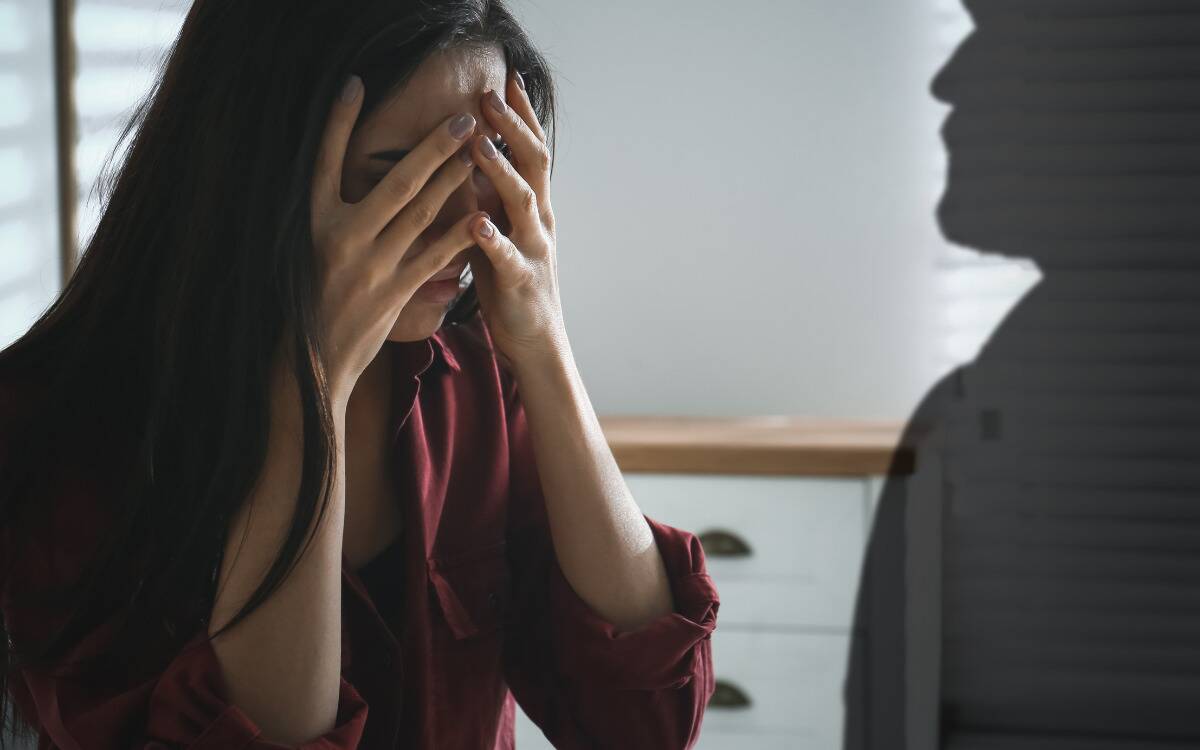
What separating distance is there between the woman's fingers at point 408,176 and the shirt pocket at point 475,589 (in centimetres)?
27

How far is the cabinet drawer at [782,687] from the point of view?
1.81m

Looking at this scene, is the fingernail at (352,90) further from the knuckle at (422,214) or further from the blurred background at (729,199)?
the blurred background at (729,199)

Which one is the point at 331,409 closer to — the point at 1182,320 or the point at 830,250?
the point at 830,250

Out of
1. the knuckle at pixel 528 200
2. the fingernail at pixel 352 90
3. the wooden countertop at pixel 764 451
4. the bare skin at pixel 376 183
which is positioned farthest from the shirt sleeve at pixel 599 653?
the wooden countertop at pixel 764 451

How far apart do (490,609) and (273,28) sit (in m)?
0.46

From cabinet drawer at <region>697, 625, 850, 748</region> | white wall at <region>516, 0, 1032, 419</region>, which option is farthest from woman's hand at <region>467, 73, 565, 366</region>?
white wall at <region>516, 0, 1032, 419</region>

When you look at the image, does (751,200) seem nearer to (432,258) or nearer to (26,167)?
(26,167)

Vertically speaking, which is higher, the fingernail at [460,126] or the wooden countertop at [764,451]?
the fingernail at [460,126]

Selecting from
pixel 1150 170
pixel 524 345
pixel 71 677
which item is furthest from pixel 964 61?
pixel 71 677

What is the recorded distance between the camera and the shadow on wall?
206cm

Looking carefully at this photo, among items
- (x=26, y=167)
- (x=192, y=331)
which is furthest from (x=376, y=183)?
(x=26, y=167)

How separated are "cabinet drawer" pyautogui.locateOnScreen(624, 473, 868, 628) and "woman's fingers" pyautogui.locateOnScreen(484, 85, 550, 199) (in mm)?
1036

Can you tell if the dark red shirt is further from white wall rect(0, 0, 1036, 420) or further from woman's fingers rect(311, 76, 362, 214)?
white wall rect(0, 0, 1036, 420)

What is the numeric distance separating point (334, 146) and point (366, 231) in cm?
6
